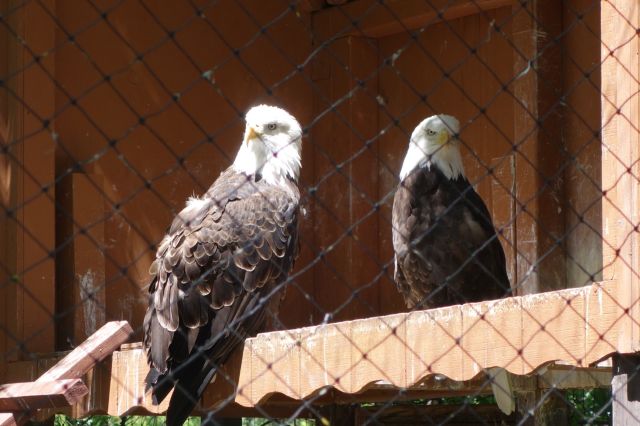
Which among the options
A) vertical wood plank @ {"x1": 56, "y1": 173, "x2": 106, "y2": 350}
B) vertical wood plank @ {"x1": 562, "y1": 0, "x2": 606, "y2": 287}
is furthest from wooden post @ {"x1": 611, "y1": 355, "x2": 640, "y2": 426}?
vertical wood plank @ {"x1": 56, "y1": 173, "x2": 106, "y2": 350}

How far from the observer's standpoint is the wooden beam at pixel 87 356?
15.5 ft

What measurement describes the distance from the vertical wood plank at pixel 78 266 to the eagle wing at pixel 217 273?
0.70 meters

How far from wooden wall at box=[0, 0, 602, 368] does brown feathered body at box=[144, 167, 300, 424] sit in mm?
349

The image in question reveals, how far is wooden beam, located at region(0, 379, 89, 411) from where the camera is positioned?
446 centimetres

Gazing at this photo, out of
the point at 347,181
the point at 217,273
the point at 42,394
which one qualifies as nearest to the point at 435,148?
the point at 347,181

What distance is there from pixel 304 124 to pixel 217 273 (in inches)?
82.6

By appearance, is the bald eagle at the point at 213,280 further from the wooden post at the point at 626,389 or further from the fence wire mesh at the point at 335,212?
the wooden post at the point at 626,389

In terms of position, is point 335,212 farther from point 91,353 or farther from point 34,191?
point 91,353

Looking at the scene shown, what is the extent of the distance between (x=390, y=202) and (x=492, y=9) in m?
1.20

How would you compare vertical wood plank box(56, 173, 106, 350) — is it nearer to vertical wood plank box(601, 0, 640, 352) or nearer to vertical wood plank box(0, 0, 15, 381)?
vertical wood plank box(0, 0, 15, 381)

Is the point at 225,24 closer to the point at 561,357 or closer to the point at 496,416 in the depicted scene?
the point at 496,416

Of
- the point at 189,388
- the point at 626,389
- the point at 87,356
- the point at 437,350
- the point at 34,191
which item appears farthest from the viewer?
the point at 34,191

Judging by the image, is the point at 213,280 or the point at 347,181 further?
the point at 347,181

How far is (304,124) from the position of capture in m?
7.05
